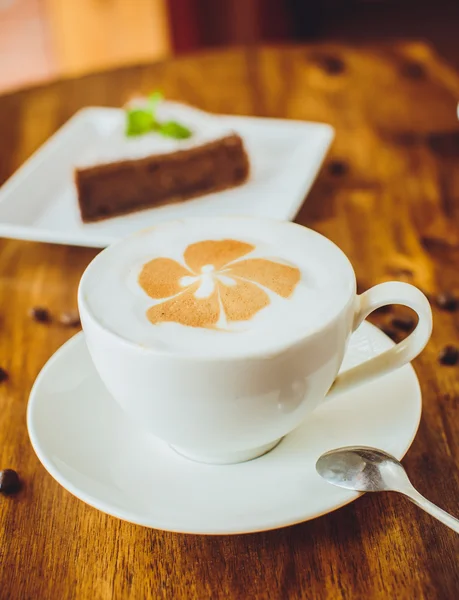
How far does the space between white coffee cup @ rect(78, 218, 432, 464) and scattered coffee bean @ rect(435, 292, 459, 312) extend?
15.3 inches

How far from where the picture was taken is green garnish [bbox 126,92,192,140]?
1.77 m

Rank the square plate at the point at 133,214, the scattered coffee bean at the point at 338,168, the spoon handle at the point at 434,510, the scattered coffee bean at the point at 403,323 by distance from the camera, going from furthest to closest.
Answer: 1. the scattered coffee bean at the point at 338,168
2. the square plate at the point at 133,214
3. the scattered coffee bean at the point at 403,323
4. the spoon handle at the point at 434,510

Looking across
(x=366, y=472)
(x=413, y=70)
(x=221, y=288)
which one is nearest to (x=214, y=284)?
(x=221, y=288)

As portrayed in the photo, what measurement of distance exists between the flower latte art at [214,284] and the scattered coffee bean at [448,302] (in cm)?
45

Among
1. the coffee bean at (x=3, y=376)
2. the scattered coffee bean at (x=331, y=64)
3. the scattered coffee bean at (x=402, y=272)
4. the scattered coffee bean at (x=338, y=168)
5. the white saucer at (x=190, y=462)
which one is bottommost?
the scattered coffee bean at (x=331, y=64)

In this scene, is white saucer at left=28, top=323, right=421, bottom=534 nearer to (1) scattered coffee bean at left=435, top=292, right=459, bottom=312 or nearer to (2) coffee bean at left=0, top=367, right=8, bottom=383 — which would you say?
(2) coffee bean at left=0, top=367, right=8, bottom=383

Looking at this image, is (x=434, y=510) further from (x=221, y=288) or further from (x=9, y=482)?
(x=9, y=482)

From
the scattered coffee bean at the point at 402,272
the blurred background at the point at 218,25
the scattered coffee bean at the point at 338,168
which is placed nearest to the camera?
the scattered coffee bean at the point at 402,272

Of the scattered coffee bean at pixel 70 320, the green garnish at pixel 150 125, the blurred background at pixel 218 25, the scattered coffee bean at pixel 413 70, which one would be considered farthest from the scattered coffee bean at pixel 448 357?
the blurred background at pixel 218 25

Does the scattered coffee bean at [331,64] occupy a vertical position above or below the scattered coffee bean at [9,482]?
below

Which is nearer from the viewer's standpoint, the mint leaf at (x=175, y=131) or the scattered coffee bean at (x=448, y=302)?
the scattered coffee bean at (x=448, y=302)

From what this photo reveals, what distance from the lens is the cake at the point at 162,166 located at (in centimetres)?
172

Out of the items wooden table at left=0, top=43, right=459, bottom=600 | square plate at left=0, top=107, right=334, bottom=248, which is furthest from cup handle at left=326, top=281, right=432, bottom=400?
square plate at left=0, top=107, right=334, bottom=248

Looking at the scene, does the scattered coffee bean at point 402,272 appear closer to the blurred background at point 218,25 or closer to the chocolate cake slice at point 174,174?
the chocolate cake slice at point 174,174
